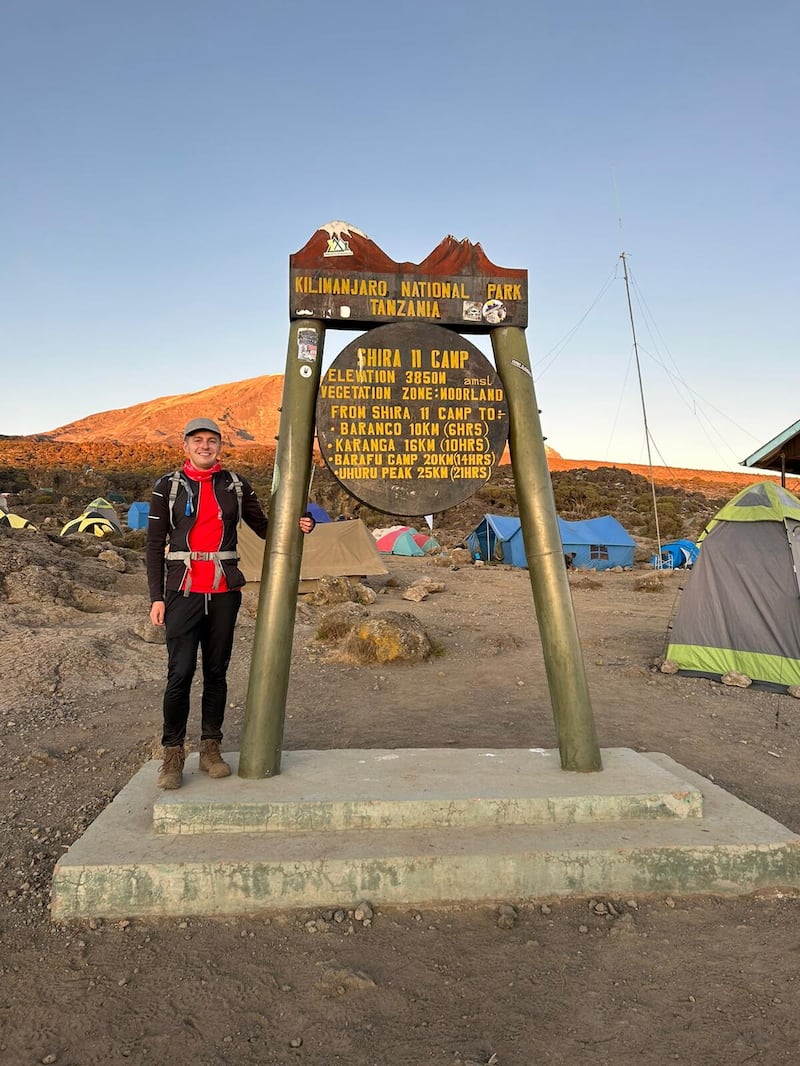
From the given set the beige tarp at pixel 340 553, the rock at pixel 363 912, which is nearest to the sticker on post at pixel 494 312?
the rock at pixel 363 912

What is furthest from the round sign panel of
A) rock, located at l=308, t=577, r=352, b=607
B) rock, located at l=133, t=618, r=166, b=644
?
rock, located at l=308, t=577, r=352, b=607

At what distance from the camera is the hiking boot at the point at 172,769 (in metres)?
3.84

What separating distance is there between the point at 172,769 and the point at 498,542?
70.8ft

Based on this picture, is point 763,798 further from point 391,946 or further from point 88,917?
point 88,917

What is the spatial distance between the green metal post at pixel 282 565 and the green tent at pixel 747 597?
21.0 feet

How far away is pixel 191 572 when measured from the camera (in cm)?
387

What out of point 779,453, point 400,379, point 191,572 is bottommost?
point 191,572

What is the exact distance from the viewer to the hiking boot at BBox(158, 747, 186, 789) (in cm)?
384

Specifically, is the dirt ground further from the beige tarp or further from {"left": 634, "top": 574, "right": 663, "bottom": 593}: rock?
{"left": 634, "top": 574, "right": 663, "bottom": 593}: rock

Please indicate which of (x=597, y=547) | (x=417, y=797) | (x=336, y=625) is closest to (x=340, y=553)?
(x=336, y=625)

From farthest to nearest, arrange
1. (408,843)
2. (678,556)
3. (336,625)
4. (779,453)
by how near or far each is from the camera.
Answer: (678,556) → (779,453) → (336,625) → (408,843)

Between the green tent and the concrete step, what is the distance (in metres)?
4.98

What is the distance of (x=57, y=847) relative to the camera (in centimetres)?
408

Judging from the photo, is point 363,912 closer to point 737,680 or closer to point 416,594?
point 737,680
